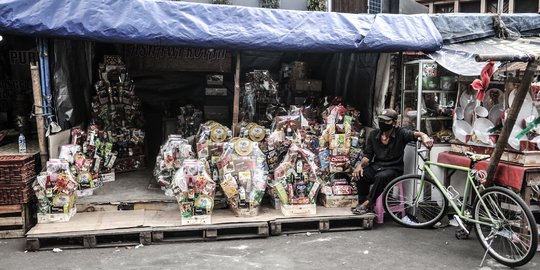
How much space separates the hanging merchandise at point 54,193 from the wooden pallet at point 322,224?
8.47 ft

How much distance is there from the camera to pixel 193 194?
5.48m

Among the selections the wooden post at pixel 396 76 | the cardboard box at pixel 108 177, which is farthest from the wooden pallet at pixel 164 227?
the wooden post at pixel 396 76

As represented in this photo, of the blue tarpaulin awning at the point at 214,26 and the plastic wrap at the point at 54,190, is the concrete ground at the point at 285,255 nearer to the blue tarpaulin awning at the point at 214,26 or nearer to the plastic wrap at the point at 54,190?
the plastic wrap at the point at 54,190

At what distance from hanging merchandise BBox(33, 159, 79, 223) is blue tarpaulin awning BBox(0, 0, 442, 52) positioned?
1.73 m

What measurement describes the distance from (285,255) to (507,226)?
245 centimetres

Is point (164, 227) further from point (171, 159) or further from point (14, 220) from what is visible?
point (14, 220)

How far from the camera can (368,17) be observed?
6.57 metres

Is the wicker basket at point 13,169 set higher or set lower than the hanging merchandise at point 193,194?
higher

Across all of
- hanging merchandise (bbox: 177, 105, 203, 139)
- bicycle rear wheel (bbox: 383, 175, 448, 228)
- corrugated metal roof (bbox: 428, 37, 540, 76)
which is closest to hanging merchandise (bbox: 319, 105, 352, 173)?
bicycle rear wheel (bbox: 383, 175, 448, 228)

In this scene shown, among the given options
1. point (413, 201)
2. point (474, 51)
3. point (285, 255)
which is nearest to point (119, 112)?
point (285, 255)

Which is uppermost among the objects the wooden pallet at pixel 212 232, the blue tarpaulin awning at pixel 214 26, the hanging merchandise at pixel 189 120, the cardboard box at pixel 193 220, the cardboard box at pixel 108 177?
the blue tarpaulin awning at pixel 214 26

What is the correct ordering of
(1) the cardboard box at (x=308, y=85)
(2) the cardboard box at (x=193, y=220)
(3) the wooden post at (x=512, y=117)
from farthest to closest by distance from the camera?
(1) the cardboard box at (x=308, y=85) < (2) the cardboard box at (x=193, y=220) < (3) the wooden post at (x=512, y=117)

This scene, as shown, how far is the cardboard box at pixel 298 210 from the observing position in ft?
19.3

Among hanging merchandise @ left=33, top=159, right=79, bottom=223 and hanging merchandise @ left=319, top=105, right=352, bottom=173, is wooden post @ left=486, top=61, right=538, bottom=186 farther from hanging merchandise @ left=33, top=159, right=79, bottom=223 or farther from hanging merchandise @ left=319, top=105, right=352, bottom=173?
hanging merchandise @ left=33, top=159, right=79, bottom=223
